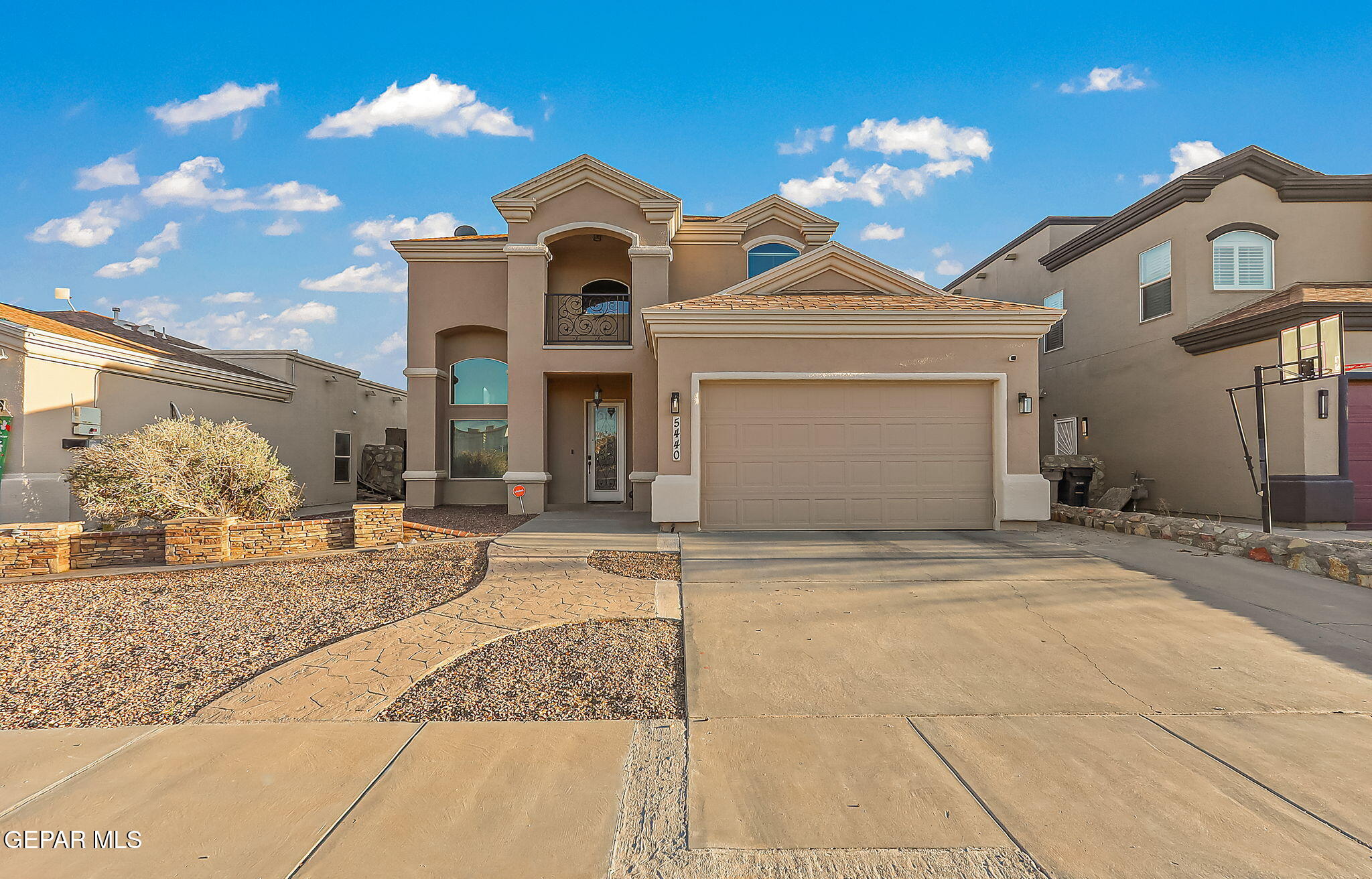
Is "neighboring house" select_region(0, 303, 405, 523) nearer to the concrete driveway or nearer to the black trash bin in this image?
the concrete driveway

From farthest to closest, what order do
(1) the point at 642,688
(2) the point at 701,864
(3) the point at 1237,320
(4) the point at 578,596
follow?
1. (3) the point at 1237,320
2. (4) the point at 578,596
3. (1) the point at 642,688
4. (2) the point at 701,864

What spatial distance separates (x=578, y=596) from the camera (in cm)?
625

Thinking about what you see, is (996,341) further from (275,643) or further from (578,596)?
(275,643)

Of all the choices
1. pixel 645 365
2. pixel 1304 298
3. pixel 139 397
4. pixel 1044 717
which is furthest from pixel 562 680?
pixel 1304 298

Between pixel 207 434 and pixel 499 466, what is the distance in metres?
6.49

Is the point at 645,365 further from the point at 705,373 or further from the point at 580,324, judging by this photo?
the point at 705,373

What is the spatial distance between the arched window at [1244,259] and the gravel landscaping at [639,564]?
12.5 m

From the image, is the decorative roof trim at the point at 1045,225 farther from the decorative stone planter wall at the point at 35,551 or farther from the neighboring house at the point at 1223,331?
the decorative stone planter wall at the point at 35,551

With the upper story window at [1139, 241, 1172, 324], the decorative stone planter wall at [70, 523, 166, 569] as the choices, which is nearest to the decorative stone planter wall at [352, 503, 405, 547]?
the decorative stone planter wall at [70, 523, 166, 569]

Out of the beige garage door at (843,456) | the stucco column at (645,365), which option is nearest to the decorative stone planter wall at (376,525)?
the beige garage door at (843,456)

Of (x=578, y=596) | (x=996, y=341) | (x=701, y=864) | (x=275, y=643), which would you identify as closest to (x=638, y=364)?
(x=996, y=341)

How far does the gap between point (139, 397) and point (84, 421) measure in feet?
3.94

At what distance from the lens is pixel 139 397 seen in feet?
40.2

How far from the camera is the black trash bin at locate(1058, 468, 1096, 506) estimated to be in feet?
46.1
